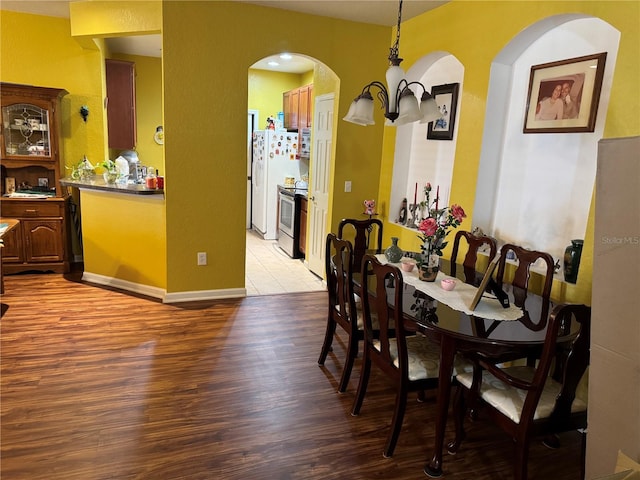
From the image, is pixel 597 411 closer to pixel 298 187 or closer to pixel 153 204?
pixel 153 204

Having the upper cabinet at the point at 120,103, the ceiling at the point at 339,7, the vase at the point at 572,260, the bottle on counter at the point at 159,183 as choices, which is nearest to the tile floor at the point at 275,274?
the bottle on counter at the point at 159,183

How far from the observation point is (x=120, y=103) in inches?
213

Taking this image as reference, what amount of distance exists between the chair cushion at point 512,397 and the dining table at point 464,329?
0.10 m

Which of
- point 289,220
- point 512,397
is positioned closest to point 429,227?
point 512,397

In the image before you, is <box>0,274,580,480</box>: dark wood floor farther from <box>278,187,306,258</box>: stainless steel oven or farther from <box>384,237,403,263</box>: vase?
<box>278,187,306,258</box>: stainless steel oven

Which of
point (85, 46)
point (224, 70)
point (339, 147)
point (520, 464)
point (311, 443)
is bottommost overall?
point (311, 443)

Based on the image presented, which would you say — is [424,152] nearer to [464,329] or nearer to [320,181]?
[320,181]

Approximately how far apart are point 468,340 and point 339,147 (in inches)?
113

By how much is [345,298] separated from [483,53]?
2026 millimetres

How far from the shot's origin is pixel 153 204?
155 inches

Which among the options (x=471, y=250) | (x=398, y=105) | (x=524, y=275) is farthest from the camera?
(x=471, y=250)

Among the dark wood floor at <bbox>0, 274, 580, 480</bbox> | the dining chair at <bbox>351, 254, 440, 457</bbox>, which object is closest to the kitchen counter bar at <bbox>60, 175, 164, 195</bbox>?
the dark wood floor at <bbox>0, 274, 580, 480</bbox>

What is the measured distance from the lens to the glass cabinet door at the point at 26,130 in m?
4.35

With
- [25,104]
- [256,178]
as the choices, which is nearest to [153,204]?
[25,104]
